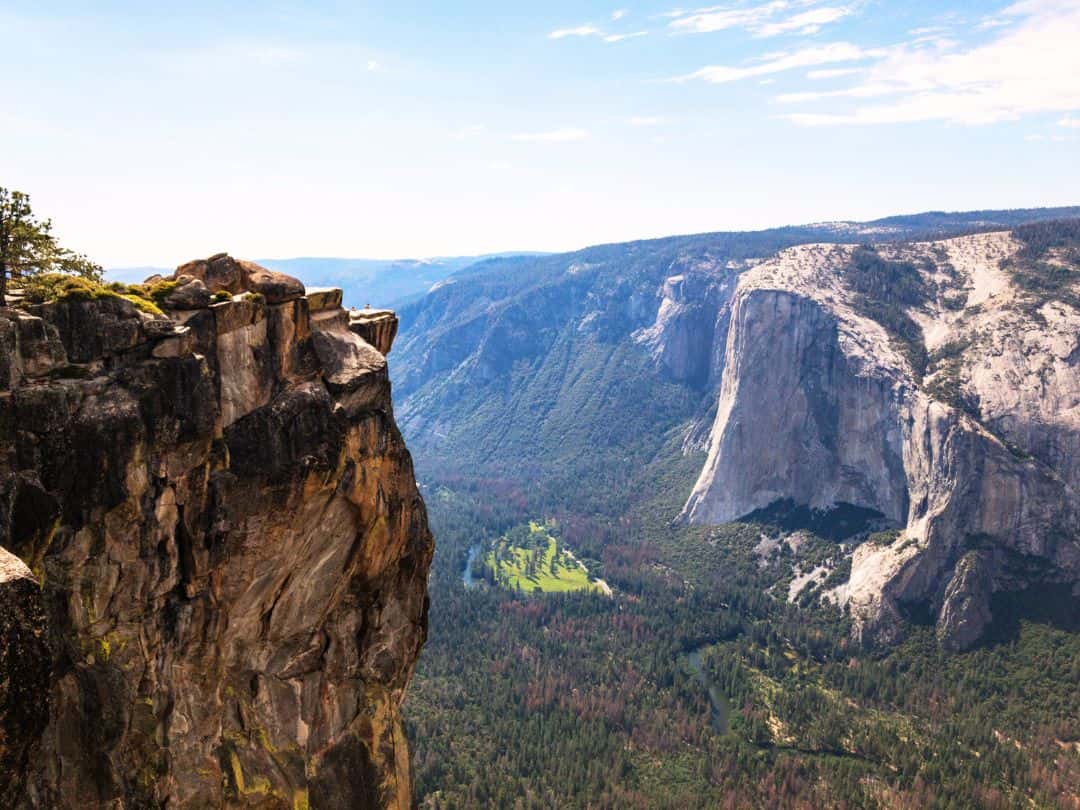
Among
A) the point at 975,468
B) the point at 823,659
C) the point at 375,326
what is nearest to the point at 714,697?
the point at 823,659

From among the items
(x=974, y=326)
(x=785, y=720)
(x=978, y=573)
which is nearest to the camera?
(x=785, y=720)

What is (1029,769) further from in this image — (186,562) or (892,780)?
(186,562)

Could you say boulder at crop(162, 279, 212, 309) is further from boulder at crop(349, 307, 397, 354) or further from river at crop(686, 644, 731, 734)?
river at crop(686, 644, 731, 734)

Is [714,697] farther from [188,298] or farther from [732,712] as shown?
[188,298]

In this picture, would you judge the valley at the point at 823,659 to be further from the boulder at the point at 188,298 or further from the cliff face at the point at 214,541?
the boulder at the point at 188,298

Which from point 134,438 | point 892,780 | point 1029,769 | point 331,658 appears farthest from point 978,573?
point 134,438

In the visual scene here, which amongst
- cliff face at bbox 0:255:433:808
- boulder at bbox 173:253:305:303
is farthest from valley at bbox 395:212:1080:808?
boulder at bbox 173:253:305:303

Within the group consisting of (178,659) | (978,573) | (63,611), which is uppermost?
(63,611)

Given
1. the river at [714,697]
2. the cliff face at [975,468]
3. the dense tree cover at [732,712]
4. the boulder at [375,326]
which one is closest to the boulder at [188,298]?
the boulder at [375,326]
